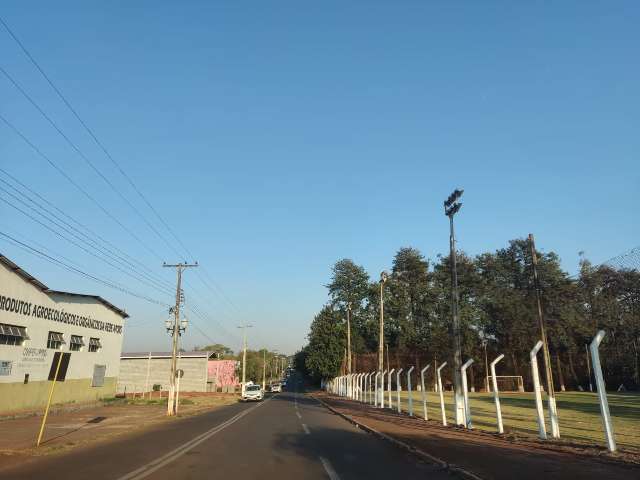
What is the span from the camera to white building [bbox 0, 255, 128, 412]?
2802 cm

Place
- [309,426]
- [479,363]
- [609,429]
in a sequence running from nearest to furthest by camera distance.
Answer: [609,429], [309,426], [479,363]

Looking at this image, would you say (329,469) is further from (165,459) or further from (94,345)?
(94,345)

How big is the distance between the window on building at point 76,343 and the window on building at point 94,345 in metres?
1.52

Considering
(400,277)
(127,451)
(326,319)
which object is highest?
(400,277)

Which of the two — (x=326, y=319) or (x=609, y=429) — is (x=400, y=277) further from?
(x=609, y=429)

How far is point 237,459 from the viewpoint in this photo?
12.1 metres

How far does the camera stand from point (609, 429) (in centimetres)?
1157

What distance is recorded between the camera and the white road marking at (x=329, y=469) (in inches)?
377

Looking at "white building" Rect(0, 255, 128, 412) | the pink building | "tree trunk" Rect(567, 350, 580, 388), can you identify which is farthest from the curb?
the pink building

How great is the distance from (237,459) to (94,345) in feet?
103

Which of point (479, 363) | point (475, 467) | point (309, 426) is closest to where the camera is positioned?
point (475, 467)

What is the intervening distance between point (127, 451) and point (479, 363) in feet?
203


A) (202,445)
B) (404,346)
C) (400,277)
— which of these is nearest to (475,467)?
(202,445)

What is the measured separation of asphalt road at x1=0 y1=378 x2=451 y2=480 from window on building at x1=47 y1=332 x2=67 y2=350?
56.7 ft
